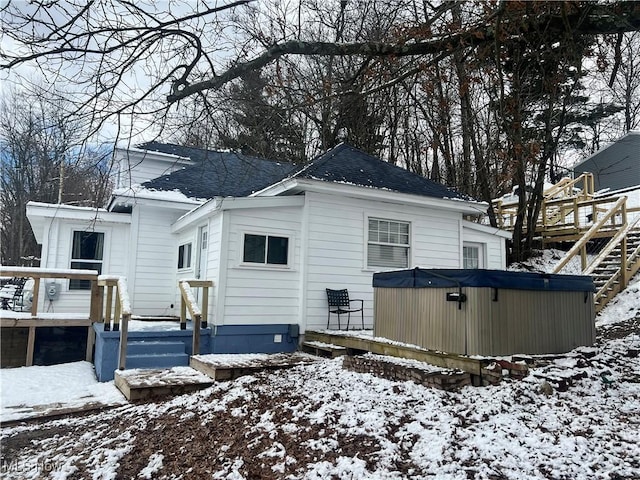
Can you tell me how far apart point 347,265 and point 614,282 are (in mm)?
6118

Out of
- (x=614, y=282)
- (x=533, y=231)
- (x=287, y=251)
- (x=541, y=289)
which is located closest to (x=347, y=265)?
(x=287, y=251)

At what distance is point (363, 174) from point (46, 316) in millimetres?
6787

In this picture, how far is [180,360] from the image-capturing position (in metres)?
7.39

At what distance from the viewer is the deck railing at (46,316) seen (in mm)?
7863

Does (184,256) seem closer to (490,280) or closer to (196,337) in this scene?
(196,337)

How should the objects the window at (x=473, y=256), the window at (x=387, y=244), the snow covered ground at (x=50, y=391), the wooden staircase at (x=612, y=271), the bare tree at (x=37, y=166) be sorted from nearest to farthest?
1. the bare tree at (x=37, y=166)
2. the snow covered ground at (x=50, y=391)
3. the window at (x=387, y=244)
4. the wooden staircase at (x=612, y=271)
5. the window at (x=473, y=256)

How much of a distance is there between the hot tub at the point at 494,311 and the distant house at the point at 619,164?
60.3 feet

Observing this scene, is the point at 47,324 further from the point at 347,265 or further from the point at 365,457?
the point at 365,457

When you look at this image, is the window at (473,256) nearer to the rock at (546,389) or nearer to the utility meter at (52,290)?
the rock at (546,389)

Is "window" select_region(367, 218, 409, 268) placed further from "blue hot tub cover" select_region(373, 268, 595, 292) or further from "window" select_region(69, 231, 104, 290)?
"window" select_region(69, 231, 104, 290)

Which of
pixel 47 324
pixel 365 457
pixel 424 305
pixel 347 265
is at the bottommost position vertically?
pixel 365 457

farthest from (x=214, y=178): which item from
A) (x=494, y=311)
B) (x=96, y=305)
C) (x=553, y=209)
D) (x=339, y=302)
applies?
(x=553, y=209)

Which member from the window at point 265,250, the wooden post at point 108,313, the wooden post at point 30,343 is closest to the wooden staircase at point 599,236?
the window at point 265,250

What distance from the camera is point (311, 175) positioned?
8.53 meters
